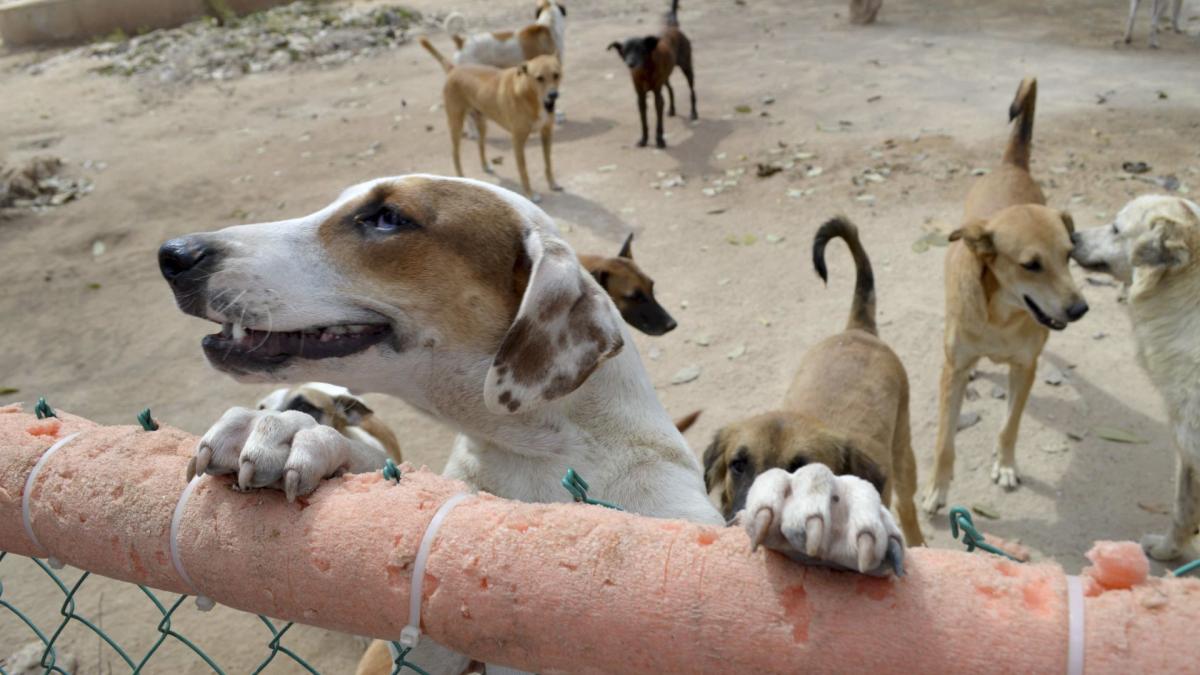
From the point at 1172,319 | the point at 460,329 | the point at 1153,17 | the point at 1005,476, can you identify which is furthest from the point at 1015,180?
the point at 1153,17

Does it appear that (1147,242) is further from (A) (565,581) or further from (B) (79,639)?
(B) (79,639)

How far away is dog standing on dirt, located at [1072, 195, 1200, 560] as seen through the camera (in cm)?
373

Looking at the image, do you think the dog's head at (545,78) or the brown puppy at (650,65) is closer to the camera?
the dog's head at (545,78)

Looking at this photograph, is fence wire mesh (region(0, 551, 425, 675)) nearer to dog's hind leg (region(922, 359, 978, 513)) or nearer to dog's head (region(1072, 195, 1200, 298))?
dog's hind leg (region(922, 359, 978, 513))

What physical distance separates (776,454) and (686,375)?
2.59m

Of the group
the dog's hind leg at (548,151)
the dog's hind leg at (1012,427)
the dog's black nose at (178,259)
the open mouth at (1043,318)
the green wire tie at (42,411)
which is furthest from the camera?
the dog's hind leg at (548,151)

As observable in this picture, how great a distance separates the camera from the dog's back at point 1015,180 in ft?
17.3

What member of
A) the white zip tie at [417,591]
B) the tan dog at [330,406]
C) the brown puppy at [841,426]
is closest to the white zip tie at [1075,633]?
the white zip tie at [417,591]

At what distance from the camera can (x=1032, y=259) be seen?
434cm

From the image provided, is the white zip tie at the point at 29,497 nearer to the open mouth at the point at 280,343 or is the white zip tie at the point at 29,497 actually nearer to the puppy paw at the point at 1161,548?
the open mouth at the point at 280,343

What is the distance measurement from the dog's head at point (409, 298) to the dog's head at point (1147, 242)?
277 centimetres

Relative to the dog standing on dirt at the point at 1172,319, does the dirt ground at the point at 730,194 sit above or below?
below

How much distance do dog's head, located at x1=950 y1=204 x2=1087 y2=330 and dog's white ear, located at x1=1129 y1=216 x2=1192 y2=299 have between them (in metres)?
0.46

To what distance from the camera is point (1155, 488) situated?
14.7 feet
